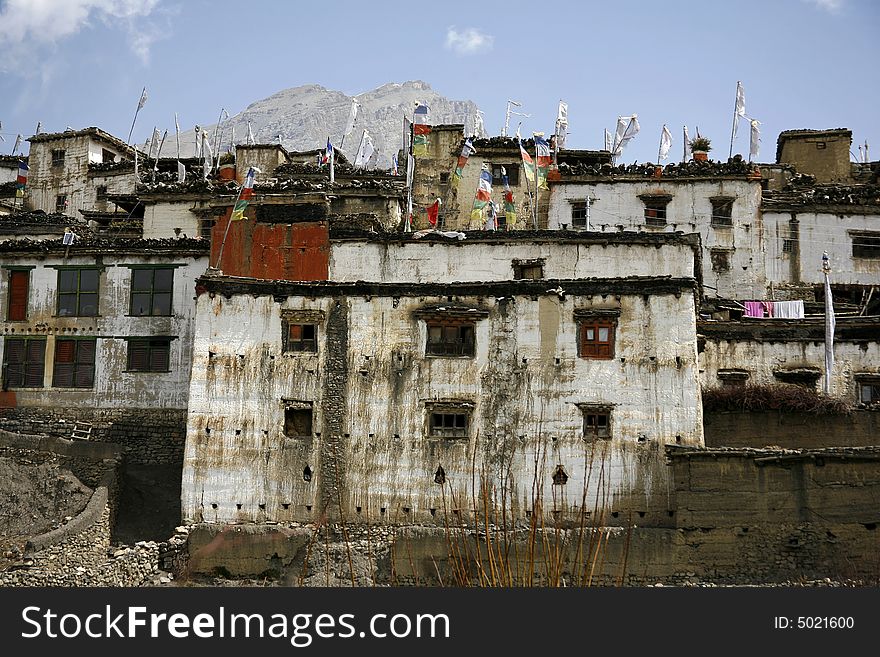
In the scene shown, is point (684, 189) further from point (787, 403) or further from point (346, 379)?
point (346, 379)

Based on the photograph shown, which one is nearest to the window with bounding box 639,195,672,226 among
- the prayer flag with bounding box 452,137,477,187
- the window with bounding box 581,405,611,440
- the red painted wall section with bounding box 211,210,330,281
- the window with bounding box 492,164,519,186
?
the window with bounding box 492,164,519,186

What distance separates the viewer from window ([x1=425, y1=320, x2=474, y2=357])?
36625mm

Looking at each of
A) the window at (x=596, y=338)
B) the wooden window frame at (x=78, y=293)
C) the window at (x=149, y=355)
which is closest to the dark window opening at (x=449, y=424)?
the window at (x=596, y=338)

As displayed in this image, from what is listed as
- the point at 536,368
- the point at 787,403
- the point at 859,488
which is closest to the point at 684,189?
the point at 787,403

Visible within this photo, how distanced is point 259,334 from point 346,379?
306cm

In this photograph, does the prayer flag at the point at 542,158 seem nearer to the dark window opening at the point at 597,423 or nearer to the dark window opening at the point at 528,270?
the dark window opening at the point at 528,270

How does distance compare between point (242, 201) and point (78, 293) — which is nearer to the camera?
point (242, 201)

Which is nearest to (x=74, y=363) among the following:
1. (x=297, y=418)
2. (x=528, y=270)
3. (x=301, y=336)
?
(x=301, y=336)

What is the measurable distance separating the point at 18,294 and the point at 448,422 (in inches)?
699

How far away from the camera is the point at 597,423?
116 feet

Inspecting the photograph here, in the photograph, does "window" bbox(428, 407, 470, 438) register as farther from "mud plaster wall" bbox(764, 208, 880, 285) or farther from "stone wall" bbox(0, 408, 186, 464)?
"mud plaster wall" bbox(764, 208, 880, 285)

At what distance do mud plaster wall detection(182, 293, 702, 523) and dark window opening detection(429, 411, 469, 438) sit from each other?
0.24 m

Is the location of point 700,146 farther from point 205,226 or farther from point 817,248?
point 205,226

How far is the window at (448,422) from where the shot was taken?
117 feet
